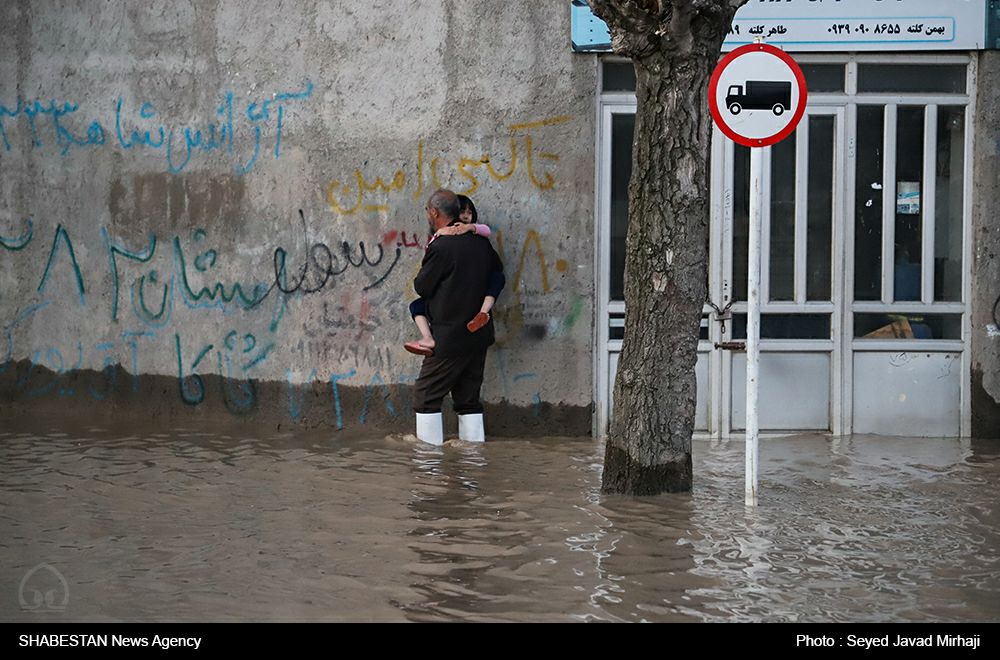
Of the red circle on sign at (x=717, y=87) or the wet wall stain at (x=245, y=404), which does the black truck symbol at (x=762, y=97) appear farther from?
the wet wall stain at (x=245, y=404)

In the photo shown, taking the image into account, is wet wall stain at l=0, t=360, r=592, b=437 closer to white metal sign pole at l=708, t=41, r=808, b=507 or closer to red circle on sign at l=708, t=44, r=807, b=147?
white metal sign pole at l=708, t=41, r=808, b=507

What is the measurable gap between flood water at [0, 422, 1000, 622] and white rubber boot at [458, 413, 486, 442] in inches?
8.2

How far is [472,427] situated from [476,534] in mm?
2808

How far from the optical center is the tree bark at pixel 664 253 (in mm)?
6707

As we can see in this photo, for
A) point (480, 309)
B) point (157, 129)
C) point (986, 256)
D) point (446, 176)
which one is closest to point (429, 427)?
point (480, 309)

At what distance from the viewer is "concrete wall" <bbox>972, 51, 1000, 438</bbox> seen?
9.09 m

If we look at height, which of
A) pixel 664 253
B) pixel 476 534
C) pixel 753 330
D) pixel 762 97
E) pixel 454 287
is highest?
pixel 762 97

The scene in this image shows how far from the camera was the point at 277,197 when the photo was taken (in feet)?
31.2

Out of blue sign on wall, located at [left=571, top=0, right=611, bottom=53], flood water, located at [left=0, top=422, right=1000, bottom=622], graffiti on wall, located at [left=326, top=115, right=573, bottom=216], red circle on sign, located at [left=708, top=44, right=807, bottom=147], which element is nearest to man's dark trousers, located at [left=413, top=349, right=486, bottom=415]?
flood water, located at [left=0, top=422, right=1000, bottom=622]

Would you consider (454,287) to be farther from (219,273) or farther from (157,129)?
(157,129)

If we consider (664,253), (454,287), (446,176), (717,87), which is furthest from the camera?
(446,176)

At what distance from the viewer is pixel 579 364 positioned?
9266 millimetres

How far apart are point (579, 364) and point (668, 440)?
2.42 meters

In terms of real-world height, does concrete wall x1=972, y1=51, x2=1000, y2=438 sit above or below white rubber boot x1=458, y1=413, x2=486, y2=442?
above
